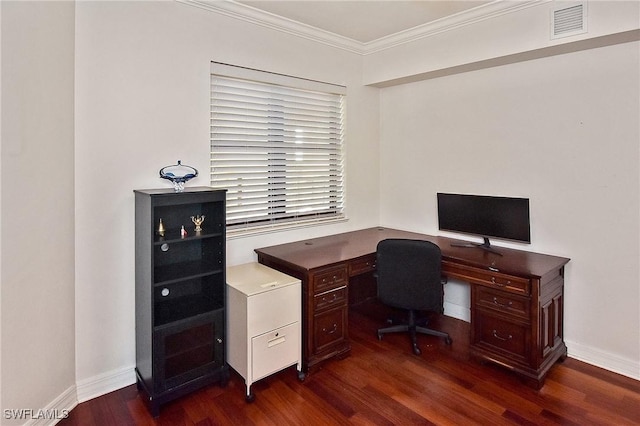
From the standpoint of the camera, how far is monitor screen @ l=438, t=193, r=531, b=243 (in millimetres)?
3020

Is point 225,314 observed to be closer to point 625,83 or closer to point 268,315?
point 268,315

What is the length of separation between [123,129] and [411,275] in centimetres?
234

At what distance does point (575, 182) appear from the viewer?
9.56ft

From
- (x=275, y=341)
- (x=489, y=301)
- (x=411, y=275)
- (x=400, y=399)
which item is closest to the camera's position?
(x=400, y=399)

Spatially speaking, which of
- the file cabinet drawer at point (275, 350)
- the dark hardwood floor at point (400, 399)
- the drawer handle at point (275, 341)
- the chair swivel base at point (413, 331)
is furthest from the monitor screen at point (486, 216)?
the drawer handle at point (275, 341)

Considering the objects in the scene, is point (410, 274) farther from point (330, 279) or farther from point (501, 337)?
point (501, 337)

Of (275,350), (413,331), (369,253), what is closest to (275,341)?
(275,350)

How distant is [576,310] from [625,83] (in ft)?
5.59

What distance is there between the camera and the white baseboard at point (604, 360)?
270 cm

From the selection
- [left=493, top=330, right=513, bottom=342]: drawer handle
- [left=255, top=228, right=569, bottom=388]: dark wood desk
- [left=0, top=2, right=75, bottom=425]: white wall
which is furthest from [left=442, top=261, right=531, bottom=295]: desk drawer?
[left=0, top=2, right=75, bottom=425]: white wall

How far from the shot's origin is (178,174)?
271 centimetres

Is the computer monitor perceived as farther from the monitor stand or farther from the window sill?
the window sill

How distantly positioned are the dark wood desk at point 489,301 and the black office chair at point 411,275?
7.0 inches

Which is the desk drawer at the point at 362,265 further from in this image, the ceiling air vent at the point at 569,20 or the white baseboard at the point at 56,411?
the ceiling air vent at the point at 569,20
